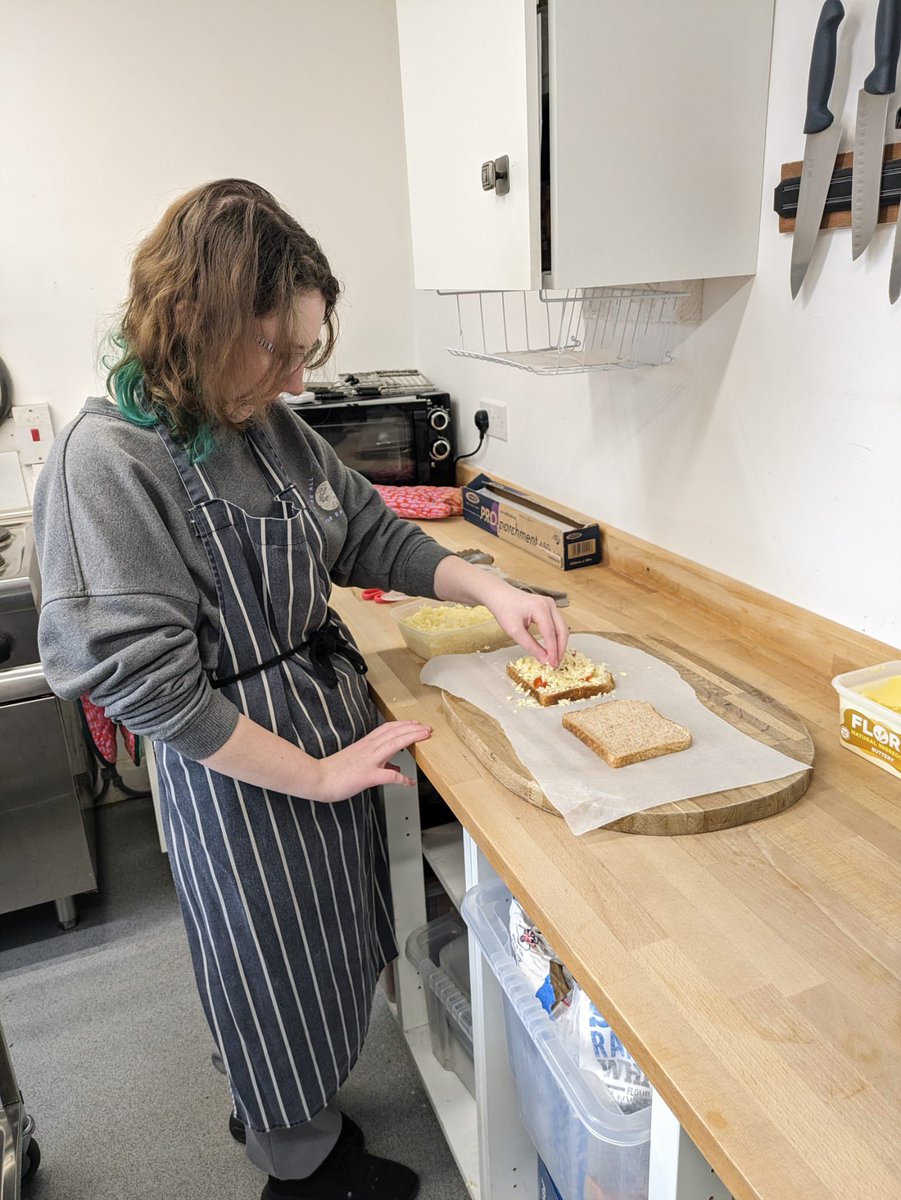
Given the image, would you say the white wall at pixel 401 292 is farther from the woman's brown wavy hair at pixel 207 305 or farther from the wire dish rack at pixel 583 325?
the woman's brown wavy hair at pixel 207 305

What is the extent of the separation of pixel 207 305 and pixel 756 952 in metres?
0.82

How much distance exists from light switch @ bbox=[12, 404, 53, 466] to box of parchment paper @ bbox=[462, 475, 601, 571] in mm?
1119

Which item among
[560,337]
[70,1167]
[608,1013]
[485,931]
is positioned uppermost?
[560,337]

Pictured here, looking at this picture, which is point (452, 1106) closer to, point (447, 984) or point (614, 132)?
point (447, 984)

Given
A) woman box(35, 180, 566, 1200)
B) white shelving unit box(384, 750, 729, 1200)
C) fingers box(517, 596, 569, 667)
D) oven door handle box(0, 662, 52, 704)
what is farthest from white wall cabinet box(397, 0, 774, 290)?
oven door handle box(0, 662, 52, 704)

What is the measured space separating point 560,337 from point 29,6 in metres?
1.49

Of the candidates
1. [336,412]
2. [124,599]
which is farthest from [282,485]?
[336,412]

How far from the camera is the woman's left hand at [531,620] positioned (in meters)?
1.23

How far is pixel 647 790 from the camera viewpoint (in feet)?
3.15

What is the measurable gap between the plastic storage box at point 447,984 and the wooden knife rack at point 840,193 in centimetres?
123

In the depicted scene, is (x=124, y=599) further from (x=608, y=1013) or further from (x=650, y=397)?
(x=650, y=397)

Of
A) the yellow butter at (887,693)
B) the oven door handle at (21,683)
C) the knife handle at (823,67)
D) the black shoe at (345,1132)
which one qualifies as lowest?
the black shoe at (345,1132)

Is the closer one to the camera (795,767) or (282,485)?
(795,767)

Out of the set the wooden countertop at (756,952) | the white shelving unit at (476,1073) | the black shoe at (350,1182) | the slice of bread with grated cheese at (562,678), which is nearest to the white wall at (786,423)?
the wooden countertop at (756,952)
